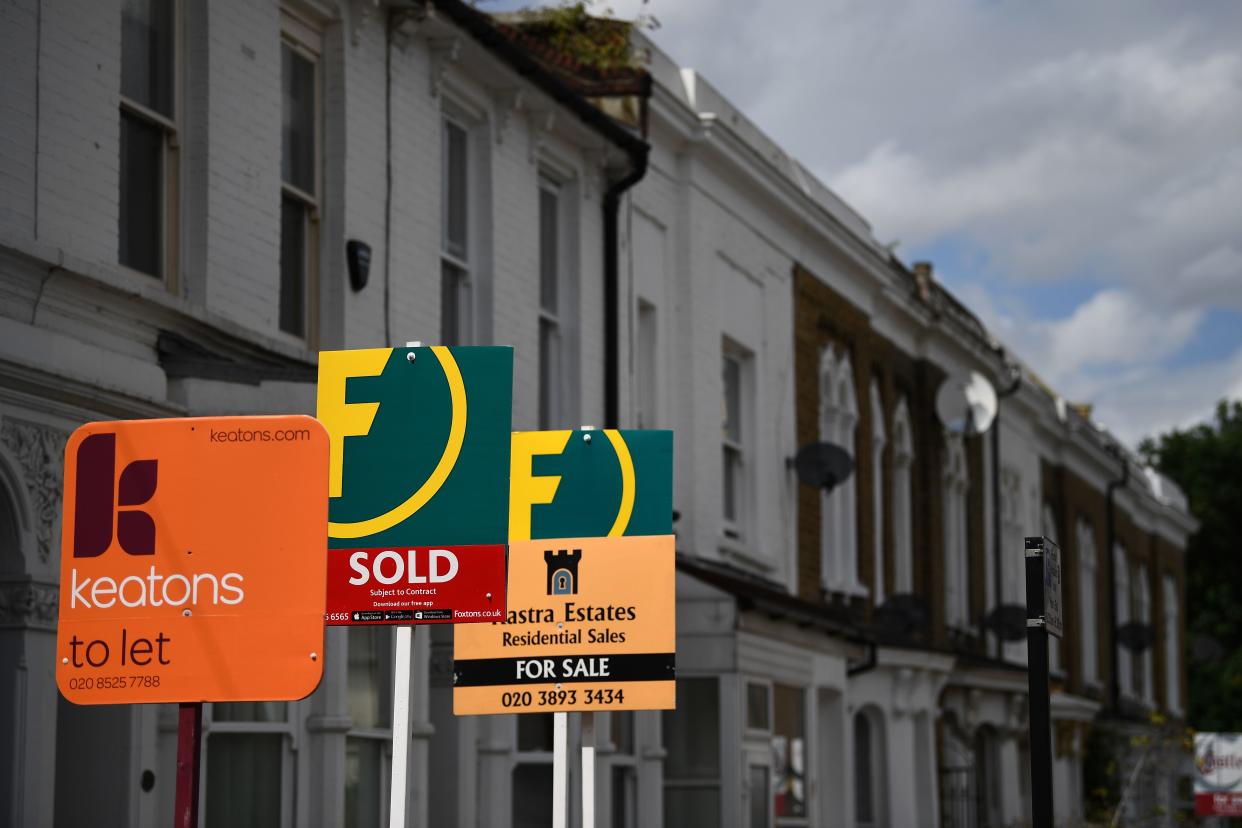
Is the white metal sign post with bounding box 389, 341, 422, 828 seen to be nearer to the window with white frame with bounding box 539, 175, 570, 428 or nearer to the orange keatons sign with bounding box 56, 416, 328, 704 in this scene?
the orange keatons sign with bounding box 56, 416, 328, 704

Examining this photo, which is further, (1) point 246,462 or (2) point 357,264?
(2) point 357,264

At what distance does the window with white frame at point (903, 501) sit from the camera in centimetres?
2897

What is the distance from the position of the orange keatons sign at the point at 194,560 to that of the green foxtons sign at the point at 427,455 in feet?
4.91

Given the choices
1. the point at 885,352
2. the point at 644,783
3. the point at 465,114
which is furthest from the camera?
the point at 885,352

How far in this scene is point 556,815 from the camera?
367 inches

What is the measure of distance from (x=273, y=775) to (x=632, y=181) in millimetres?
7988

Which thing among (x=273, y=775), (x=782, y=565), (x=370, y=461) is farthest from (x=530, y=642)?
(x=782, y=565)

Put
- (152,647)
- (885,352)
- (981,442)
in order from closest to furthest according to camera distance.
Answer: (152,647) < (885,352) < (981,442)

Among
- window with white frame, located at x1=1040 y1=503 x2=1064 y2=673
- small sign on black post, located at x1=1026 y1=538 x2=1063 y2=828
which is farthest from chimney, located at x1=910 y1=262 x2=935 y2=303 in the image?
small sign on black post, located at x1=1026 y1=538 x2=1063 y2=828

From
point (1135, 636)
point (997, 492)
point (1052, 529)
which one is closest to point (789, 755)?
point (997, 492)

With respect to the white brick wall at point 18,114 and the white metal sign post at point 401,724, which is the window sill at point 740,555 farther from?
the white metal sign post at point 401,724

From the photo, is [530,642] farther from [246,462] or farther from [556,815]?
[246,462]

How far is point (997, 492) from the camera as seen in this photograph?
32.6 meters

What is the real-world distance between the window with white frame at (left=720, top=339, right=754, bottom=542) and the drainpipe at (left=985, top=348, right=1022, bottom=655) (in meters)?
9.16
